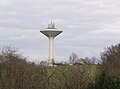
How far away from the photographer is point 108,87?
103 ft

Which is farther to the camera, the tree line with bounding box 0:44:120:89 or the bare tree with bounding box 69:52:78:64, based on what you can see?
the bare tree with bounding box 69:52:78:64

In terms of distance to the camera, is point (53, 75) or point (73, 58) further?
point (73, 58)

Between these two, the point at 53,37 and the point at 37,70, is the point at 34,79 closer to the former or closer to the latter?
the point at 37,70

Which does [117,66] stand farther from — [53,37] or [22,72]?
[53,37]

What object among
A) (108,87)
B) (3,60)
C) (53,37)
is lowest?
(108,87)

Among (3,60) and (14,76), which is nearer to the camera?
(14,76)

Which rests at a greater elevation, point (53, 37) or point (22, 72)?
point (53, 37)

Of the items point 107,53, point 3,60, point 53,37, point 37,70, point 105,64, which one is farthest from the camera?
point 53,37

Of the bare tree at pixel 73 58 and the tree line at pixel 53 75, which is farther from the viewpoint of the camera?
Answer: the bare tree at pixel 73 58

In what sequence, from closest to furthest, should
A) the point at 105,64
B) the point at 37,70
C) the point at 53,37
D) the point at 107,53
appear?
1. the point at 37,70
2. the point at 105,64
3. the point at 107,53
4. the point at 53,37

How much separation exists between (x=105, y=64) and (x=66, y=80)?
15.5 feet

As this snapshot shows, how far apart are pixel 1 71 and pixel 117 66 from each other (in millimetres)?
11174

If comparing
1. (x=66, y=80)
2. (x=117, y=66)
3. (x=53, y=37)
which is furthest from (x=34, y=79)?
(x=53, y=37)

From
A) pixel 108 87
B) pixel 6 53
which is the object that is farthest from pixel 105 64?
pixel 6 53
